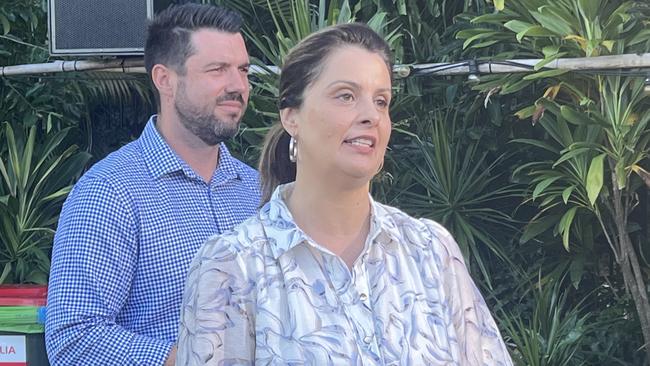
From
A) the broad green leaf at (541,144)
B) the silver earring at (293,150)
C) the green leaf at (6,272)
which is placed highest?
the silver earring at (293,150)

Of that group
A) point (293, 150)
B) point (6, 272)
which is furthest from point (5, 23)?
point (293, 150)

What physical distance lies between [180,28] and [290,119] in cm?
116

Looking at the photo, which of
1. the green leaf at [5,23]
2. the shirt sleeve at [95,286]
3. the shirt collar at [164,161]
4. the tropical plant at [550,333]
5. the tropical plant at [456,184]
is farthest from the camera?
the green leaf at [5,23]

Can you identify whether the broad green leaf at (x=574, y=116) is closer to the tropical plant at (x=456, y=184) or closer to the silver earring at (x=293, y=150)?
the tropical plant at (x=456, y=184)

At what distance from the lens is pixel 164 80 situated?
2918mm

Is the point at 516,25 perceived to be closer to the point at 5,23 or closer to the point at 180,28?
the point at 180,28

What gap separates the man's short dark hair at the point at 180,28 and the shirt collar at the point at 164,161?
206mm

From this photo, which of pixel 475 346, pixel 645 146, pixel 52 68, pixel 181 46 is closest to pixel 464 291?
pixel 475 346

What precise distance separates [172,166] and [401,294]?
1053 millimetres

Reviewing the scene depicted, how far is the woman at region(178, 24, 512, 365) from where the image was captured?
5.49 feet

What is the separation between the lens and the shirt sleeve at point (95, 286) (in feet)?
7.77

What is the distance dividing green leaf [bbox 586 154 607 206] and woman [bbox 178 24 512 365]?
269 cm

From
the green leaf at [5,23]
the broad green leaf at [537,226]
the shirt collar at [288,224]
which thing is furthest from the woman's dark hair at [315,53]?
the green leaf at [5,23]

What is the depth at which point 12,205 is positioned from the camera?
18.8ft
